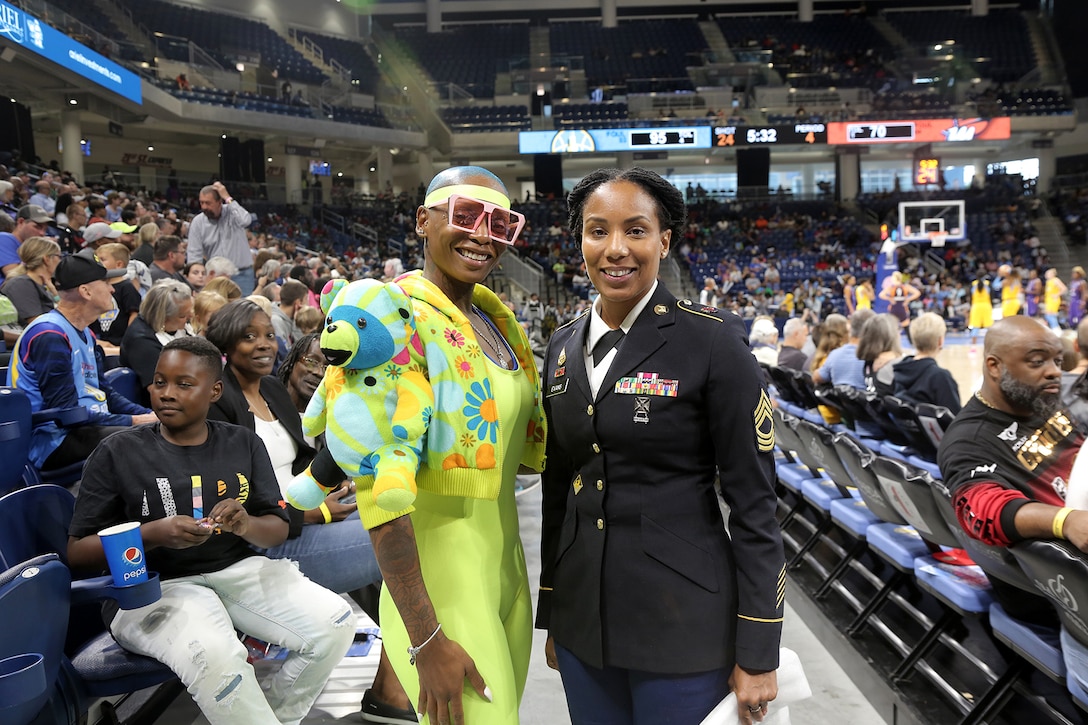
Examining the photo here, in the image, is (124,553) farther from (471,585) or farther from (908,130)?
(908,130)

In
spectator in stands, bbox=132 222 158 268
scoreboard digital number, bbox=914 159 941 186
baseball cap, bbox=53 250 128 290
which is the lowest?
baseball cap, bbox=53 250 128 290

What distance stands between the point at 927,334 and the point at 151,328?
12.5ft

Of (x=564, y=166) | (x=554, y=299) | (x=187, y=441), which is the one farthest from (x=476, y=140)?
(x=187, y=441)

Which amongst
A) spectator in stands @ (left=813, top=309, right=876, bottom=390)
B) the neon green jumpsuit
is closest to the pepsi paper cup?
the neon green jumpsuit

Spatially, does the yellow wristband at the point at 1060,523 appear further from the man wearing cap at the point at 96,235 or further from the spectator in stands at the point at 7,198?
the spectator in stands at the point at 7,198

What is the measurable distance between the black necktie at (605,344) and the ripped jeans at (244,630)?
134cm

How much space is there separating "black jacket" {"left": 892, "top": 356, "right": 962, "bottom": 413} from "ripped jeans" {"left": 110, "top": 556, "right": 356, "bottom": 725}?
3151 millimetres

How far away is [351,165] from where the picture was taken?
2686cm

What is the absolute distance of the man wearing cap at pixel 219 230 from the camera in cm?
638

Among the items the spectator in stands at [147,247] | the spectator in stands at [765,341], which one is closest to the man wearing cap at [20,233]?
the spectator in stands at [147,247]

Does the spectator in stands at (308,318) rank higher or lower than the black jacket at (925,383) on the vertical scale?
higher

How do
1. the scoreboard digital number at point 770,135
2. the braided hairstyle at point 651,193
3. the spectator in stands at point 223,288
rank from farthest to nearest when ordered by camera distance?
the scoreboard digital number at point 770,135, the spectator in stands at point 223,288, the braided hairstyle at point 651,193

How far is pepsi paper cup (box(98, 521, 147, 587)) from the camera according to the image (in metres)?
2.00

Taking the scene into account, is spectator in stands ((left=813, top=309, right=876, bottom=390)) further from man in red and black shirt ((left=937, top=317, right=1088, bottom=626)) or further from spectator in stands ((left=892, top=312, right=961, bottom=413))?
man in red and black shirt ((left=937, top=317, right=1088, bottom=626))
